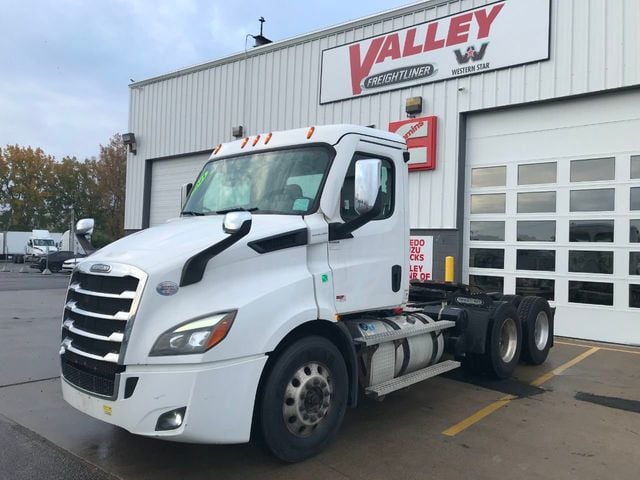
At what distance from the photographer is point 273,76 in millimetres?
15117

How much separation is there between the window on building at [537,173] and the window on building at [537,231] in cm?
81

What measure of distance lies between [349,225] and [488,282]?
7606 mm

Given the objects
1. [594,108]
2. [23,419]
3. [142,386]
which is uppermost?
[594,108]

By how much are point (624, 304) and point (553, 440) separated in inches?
234

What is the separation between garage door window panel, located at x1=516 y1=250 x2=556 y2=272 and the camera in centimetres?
1050

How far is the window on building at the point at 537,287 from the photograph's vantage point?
34.4 ft

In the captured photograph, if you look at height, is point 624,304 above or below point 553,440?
above

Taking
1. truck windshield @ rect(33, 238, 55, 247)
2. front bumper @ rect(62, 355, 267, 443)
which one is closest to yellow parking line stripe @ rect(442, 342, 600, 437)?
front bumper @ rect(62, 355, 267, 443)

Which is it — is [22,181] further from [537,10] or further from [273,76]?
[537,10]

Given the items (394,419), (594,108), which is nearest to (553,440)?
(394,419)

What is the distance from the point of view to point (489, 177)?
11469 millimetres

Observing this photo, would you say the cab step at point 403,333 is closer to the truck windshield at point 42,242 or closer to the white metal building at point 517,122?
the white metal building at point 517,122

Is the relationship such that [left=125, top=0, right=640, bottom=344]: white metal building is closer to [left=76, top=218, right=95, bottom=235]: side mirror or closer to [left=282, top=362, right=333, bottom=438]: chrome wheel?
[left=282, top=362, right=333, bottom=438]: chrome wheel

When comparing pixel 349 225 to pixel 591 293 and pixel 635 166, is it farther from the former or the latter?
pixel 635 166
